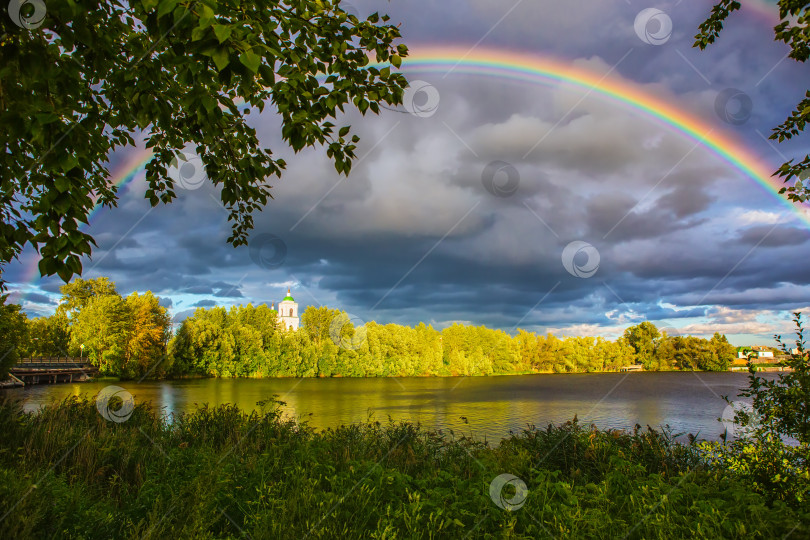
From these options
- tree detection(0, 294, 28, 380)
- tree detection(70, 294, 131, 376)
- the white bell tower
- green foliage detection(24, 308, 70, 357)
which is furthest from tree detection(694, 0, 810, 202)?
the white bell tower

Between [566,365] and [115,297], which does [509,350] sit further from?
[115,297]

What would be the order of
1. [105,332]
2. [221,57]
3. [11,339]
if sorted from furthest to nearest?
[105,332], [11,339], [221,57]

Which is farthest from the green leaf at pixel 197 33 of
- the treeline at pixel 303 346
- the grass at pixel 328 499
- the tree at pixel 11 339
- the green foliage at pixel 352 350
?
the green foliage at pixel 352 350

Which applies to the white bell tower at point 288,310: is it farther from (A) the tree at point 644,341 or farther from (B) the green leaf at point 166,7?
(B) the green leaf at point 166,7

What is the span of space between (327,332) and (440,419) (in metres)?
80.6

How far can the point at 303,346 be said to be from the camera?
7888 centimetres

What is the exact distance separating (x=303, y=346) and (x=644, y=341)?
91.0 metres

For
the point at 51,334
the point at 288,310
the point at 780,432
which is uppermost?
the point at 288,310

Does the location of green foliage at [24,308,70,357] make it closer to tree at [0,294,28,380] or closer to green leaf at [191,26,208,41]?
tree at [0,294,28,380]

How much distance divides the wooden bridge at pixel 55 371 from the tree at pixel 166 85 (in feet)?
217

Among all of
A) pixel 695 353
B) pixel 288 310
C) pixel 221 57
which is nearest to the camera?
pixel 221 57

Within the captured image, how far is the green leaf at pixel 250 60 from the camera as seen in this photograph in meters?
2.06

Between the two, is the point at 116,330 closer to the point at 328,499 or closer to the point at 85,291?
the point at 85,291

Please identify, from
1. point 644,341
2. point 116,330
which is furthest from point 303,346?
point 644,341
